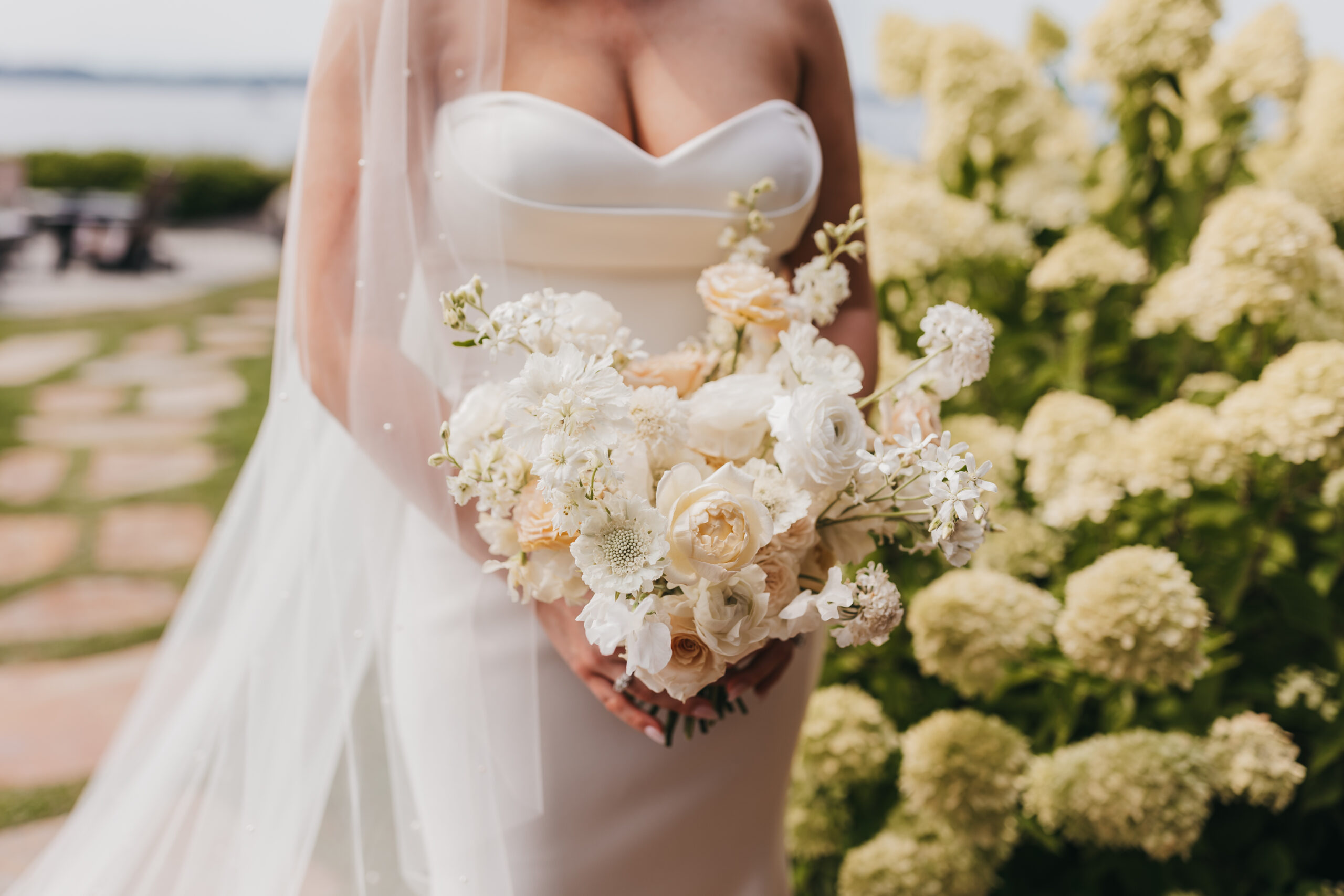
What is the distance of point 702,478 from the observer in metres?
1.00

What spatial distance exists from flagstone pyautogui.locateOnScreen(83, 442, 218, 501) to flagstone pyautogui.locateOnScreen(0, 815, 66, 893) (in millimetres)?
2770

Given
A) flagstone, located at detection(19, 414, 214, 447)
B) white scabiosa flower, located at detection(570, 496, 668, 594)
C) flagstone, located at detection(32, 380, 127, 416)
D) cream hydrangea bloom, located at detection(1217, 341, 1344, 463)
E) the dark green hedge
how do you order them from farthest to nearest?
the dark green hedge → flagstone, located at detection(32, 380, 127, 416) → flagstone, located at detection(19, 414, 214, 447) → cream hydrangea bloom, located at detection(1217, 341, 1344, 463) → white scabiosa flower, located at detection(570, 496, 668, 594)

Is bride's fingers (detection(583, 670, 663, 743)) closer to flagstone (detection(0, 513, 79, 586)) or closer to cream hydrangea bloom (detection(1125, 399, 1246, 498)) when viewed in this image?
cream hydrangea bloom (detection(1125, 399, 1246, 498))

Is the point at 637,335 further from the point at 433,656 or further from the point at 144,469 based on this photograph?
the point at 144,469

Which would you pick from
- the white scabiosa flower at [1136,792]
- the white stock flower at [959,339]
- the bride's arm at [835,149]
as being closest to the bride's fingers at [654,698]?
the white stock flower at [959,339]

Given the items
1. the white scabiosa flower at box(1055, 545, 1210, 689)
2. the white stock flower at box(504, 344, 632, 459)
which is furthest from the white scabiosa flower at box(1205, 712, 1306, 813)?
the white stock flower at box(504, 344, 632, 459)

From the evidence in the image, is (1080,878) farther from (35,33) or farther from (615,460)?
(35,33)

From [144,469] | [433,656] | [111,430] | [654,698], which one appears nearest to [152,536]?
[144,469]

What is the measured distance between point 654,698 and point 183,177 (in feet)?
45.1

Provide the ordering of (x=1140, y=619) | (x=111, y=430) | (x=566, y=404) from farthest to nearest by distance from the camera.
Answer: (x=111, y=430), (x=1140, y=619), (x=566, y=404)

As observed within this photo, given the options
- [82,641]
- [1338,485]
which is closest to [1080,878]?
[1338,485]

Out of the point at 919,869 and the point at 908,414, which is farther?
the point at 919,869

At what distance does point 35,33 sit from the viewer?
6441mm

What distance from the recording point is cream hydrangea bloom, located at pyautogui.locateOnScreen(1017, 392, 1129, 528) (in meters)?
1.81
